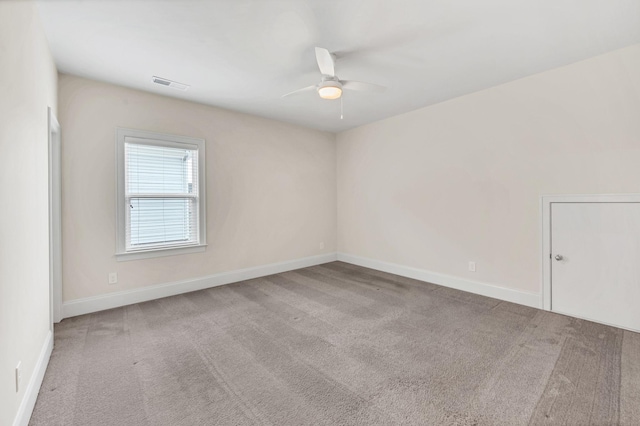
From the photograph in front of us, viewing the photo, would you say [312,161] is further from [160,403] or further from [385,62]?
[160,403]

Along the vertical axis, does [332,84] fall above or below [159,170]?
above

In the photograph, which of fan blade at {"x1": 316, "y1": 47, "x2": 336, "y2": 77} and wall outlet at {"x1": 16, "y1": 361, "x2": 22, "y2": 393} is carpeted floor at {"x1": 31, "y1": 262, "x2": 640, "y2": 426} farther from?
fan blade at {"x1": 316, "y1": 47, "x2": 336, "y2": 77}

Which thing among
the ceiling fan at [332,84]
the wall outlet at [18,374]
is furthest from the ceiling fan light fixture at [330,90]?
the wall outlet at [18,374]

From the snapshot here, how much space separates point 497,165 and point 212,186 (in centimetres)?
388

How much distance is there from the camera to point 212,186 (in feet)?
13.4

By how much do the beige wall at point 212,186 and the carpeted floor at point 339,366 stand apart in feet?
1.86

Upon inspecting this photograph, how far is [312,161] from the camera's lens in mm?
5352

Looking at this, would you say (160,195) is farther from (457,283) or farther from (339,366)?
(457,283)

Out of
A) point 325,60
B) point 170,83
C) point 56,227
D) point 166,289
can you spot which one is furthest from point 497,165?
point 56,227

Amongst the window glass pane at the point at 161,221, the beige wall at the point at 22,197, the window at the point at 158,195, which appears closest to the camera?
the beige wall at the point at 22,197

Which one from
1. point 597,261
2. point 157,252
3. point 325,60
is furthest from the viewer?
point 157,252

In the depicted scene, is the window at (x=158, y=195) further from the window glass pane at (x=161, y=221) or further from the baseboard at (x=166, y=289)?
the baseboard at (x=166, y=289)

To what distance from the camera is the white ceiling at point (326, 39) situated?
2.03 meters

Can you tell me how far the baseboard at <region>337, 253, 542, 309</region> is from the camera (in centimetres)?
327
